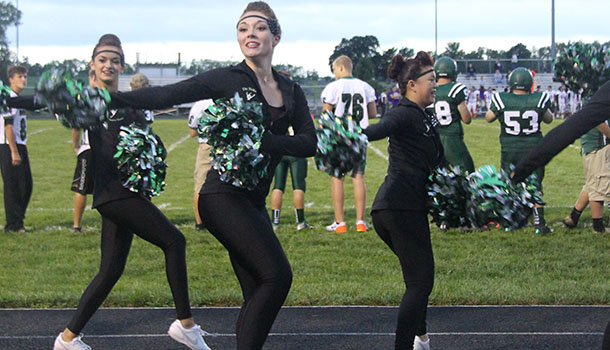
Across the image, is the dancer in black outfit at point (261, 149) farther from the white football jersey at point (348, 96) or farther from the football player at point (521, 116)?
the white football jersey at point (348, 96)

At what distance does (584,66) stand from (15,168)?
7286 millimetres

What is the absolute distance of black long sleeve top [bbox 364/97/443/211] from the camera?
180 inches

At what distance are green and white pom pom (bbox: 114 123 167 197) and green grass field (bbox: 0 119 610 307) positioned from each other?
2.05 m

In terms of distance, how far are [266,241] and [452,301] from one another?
2.95 metres

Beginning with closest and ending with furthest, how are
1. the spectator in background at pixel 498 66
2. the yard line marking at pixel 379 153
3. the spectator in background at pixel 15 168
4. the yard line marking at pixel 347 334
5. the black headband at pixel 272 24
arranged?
the black headband at pixel 272 24 → the yard line marking at pixel 347 334 → the spectator in background at pixel 15 168 → the yard line marking at pixel 379 153 → the spectator in background at pixel 498 66

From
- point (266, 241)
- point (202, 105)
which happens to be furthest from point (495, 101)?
point (266, 241)

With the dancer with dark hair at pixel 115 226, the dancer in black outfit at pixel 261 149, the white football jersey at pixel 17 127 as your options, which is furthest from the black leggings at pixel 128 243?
the white football jersey at pixel 17 127

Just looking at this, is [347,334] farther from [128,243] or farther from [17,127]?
[17,127]

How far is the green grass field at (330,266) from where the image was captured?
6539mm

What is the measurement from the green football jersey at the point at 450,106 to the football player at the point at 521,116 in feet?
1.17

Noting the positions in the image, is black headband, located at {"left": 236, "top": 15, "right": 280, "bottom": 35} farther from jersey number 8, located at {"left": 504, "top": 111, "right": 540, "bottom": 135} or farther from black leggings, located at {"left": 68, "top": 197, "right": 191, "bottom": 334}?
jersey number 8, located at {"left": 504, "top": 111, "right": 540, "bottom": 135}

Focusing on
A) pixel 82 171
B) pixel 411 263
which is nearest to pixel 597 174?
pixel 411 263

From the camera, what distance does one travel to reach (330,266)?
7797mm

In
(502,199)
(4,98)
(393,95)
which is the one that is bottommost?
(502,199)
